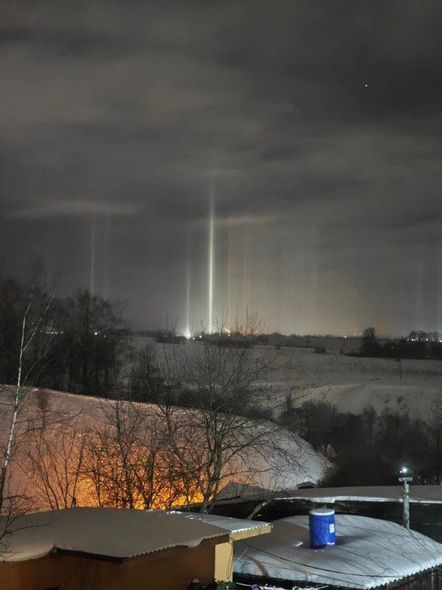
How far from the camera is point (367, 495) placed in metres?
18.1

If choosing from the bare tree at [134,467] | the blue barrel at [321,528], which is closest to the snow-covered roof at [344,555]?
the blue barrel at [321,528]

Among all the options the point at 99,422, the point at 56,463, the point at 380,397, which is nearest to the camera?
the point at 56,463

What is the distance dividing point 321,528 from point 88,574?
456cm

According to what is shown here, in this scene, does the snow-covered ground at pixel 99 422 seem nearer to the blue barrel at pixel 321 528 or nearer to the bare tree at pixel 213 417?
the bare tree at pixel 213 417

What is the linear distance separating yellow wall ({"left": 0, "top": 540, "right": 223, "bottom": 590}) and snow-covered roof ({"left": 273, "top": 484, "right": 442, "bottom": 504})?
894cm

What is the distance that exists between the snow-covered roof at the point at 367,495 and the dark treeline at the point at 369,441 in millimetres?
9260

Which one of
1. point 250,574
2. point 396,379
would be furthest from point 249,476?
point 396,379

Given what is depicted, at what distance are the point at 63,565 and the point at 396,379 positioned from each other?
165 feet

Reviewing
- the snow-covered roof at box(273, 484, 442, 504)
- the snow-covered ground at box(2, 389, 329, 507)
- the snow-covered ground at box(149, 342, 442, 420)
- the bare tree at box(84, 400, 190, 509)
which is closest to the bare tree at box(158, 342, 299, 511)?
the bare tree at box(84, 400, 190, 509)

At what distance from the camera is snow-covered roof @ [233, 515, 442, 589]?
37.4ft

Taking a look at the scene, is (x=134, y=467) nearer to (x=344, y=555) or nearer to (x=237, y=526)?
(x=344, y=555)

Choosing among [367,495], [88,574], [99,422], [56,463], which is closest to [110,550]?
[88,574]

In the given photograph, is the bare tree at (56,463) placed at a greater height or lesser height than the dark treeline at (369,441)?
greater

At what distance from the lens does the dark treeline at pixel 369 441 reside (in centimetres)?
3275
